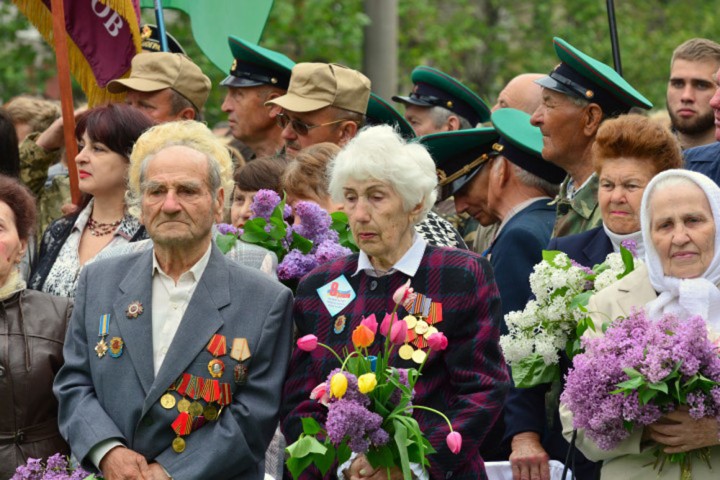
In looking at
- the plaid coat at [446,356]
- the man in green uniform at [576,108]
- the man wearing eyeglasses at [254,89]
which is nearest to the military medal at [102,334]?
the plaid coat at [446,356]

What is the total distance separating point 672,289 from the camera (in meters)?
5.26

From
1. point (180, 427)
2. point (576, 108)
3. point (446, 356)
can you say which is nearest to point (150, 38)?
point (576, 108)

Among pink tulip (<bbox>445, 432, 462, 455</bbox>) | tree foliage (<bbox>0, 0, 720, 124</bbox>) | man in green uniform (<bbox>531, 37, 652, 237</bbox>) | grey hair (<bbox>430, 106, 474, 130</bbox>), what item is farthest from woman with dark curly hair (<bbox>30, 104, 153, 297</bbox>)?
tree foliage (<bbox>0, 0, 720, 124</bbox>)

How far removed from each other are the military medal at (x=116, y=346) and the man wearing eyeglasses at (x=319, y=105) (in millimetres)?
2710

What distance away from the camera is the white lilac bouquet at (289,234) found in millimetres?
6434

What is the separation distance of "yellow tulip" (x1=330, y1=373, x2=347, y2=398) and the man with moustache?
13.9 feet

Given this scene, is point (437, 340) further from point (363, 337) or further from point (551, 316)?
point (551, 316)

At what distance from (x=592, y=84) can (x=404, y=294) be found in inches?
97.7

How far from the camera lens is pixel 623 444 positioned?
17.0ft

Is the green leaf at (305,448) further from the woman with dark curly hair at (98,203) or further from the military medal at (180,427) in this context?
the woman with dark curly hair at (98,203)

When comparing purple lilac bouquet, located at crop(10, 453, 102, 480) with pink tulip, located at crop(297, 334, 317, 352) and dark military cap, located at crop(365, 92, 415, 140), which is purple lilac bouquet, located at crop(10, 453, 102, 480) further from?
dark military cap, located at crop(365, 92, 415, 140)

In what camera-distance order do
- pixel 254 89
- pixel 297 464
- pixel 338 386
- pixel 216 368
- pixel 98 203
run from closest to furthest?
pixel 338 386 → pixel 297 464 → pixel 216 368 → pixel 98 203 → pixel 254 89

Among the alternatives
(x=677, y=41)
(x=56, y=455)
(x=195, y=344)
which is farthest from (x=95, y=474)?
(x=677, y=41)

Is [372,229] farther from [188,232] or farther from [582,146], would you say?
[582,146]
